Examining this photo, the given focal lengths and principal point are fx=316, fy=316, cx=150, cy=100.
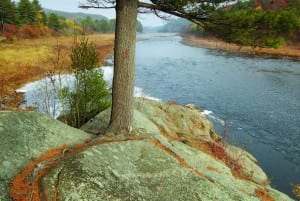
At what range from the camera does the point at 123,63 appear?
9672mm

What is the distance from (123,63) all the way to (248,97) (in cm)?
2639

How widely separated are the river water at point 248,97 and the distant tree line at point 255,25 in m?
9.15

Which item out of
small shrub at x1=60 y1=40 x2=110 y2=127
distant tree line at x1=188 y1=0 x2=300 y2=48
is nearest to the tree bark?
distant tree line at x1=188 y1=0 x2=300 y2=48

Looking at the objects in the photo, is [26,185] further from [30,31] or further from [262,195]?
[30,31]

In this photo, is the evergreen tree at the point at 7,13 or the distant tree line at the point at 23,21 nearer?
the evergreen tree at the point at 7,13

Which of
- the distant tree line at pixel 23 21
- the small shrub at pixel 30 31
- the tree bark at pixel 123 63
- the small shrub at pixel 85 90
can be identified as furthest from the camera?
the small shrub at pixel 30 31

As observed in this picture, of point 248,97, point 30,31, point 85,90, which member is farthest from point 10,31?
point 85,90

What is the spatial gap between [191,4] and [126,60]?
2746mm

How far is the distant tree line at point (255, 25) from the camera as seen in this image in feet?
33.4

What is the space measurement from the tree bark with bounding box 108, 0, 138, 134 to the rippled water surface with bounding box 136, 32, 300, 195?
10664mm

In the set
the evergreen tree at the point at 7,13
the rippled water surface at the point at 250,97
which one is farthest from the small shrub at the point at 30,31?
the rippled water surface at the point at 250,97

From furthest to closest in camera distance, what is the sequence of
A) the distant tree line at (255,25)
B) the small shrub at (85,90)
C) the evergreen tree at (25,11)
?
1. the evergreen tree at (25,11)
2. the small shrub at (85,90)
3. the distant tree line at (255,25)

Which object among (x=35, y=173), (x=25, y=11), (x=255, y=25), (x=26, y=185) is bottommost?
(x=26, y=185)

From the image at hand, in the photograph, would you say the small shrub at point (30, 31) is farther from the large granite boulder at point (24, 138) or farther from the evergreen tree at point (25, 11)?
the large granite boulder at point (24, 138)
